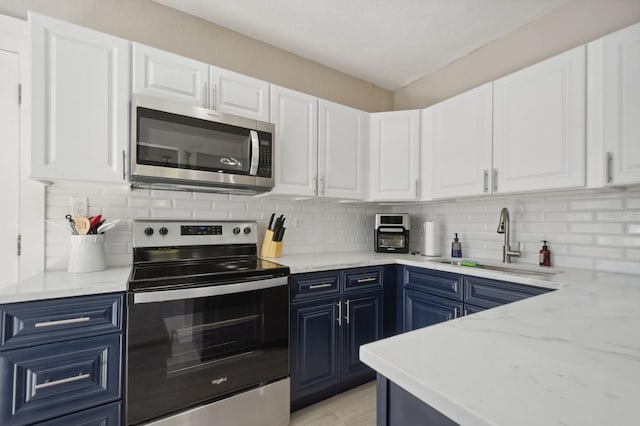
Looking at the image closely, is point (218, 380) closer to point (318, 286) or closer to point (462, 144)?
point (318, 286)

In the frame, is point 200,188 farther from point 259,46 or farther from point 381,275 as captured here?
point 381,275

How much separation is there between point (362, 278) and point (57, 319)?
1.70m

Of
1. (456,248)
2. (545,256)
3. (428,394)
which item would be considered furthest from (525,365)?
(456,248)

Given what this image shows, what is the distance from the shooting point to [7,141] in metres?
1.61

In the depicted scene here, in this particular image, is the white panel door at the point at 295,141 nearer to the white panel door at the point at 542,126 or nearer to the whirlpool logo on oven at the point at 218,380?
the whirlpool logo on oven at the point at 218,380

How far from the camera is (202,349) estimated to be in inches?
59.7

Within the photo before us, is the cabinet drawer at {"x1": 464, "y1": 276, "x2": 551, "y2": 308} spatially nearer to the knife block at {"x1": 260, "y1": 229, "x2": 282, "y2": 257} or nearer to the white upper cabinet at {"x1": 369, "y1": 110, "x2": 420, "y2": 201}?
the white upper cabinet at {"x1": 369, "y1": 110, "x2": 420, "y2": 201}

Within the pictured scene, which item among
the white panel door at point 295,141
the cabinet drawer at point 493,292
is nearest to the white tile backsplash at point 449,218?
the white panel door at point 295,141

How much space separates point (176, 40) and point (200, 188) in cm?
105

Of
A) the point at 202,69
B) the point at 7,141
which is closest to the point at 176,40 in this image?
the point at 202,69

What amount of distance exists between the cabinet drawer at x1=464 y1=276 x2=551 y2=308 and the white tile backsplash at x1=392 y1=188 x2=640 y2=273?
595mm

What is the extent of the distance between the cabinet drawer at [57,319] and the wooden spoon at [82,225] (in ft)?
1.57

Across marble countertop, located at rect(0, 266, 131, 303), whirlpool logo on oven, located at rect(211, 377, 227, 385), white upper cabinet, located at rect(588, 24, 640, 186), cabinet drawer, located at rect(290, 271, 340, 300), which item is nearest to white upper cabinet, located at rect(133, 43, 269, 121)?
marble countertop, located at rect(0, 266, 131, 303)

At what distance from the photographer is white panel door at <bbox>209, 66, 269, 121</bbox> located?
6.19 feet
